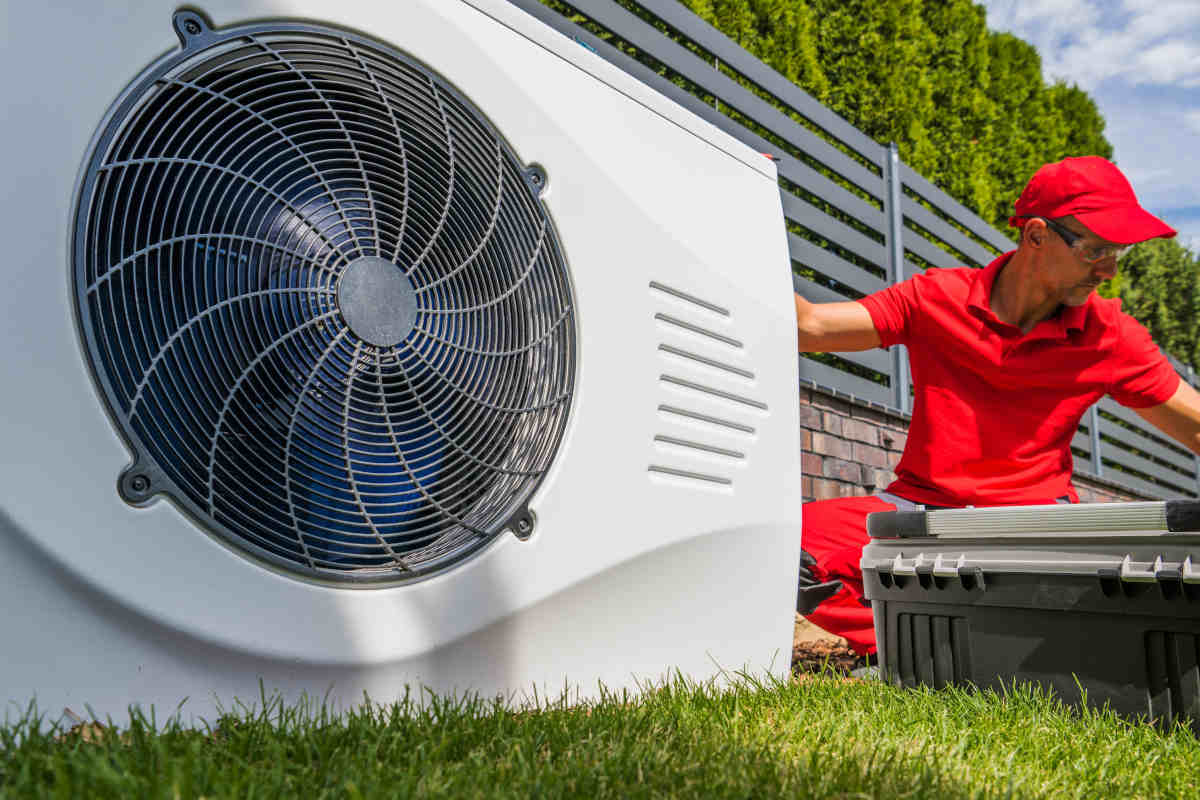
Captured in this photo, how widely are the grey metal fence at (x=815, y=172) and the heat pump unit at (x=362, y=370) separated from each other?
6.97ft

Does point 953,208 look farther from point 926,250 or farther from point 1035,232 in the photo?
point 1035,232

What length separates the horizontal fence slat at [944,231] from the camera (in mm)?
5715

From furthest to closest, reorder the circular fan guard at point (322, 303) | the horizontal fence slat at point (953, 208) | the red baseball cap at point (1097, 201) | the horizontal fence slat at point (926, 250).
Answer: the horizontal fence slat at point (953, 208)
the horizontal fence slat at point (926, 250)
the red baseball cap at point (1097, 201)
the circular fan guard at point (322, 303)

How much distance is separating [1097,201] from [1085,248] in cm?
11

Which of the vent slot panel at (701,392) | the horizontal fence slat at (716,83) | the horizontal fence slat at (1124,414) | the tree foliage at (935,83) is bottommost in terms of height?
the vent slot panel at (701,392)

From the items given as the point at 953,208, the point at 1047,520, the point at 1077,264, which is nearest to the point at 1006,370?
the point at 1077,264

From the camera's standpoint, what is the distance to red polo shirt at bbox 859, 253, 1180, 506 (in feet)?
7.47

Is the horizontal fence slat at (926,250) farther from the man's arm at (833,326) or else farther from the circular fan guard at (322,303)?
the circular fan guard at (322,303)

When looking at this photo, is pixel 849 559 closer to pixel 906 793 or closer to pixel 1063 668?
pixel 1063 668

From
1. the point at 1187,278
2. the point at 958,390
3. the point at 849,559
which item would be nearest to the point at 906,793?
the point at 849,559

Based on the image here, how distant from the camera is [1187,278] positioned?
13.4 m

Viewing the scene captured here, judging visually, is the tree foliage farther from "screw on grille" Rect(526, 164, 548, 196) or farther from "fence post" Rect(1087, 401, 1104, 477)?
"screw on grille" Rect(526, 164, 548, 196)

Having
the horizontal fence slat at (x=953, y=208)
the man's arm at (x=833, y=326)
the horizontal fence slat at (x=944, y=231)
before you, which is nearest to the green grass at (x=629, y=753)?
the man's arm at (x=833, y=326)

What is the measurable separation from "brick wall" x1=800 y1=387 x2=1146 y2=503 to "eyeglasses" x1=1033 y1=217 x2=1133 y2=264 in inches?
57.5
